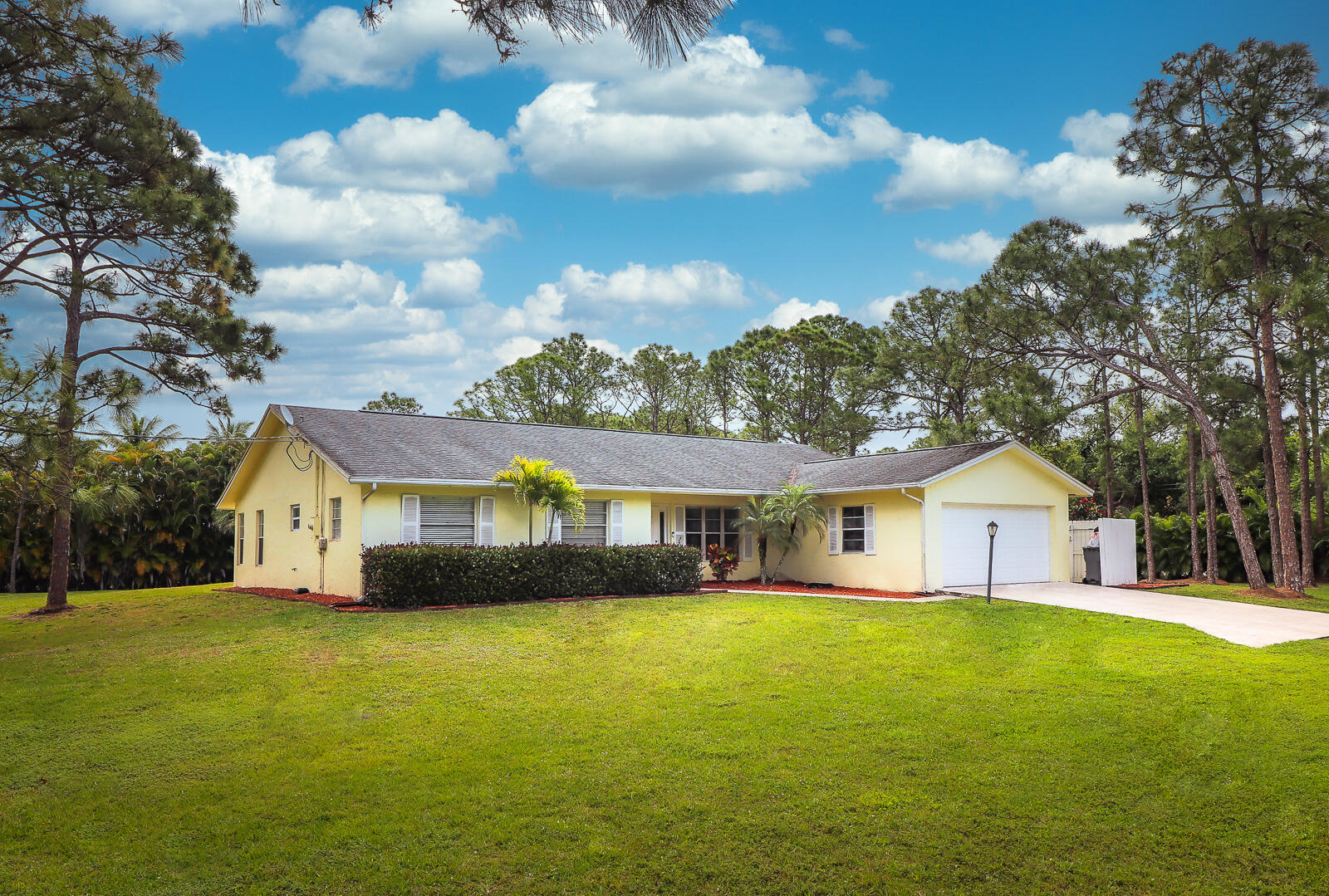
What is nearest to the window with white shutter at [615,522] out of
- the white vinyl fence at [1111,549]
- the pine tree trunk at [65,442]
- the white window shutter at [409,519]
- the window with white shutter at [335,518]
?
the white window shutter at [409,519]

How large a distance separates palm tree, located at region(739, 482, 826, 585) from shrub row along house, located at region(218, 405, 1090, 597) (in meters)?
0.35

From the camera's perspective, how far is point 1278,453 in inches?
708

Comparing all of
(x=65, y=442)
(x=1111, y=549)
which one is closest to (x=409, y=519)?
(x=65, y=442)

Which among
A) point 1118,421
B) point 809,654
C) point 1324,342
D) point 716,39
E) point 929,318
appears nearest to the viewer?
point 716,39

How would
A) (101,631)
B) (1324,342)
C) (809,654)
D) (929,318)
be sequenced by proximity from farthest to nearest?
(929,318), (1324,342), (101,631), (809,654)

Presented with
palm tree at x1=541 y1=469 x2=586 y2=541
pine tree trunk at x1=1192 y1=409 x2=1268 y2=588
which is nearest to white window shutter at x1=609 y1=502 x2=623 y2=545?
palm tree at x1=541 y1=469 x2=586 y2=541

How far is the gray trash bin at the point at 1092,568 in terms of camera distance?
20.0 m

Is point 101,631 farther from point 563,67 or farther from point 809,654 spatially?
point 563,67

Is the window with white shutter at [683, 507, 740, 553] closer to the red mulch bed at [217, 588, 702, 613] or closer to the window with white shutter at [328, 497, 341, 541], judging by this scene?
the red mulch bed at [217, 588, 702, 613]

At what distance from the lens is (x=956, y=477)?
61.4 ft

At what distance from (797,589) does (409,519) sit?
9117 mm

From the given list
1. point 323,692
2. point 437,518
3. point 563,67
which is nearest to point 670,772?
point 323,692

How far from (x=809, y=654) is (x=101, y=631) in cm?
1180

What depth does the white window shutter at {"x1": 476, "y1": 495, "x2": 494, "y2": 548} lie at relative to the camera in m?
Answer: 17.7
